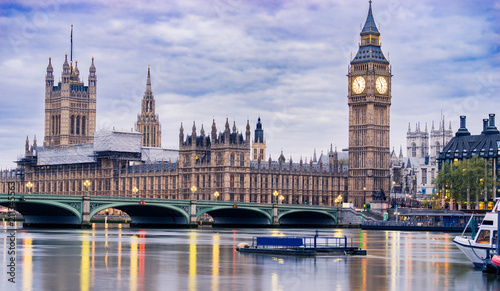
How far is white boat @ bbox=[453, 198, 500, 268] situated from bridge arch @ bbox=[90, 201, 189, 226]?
7288 centimetres

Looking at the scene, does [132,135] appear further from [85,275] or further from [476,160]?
[85,275]

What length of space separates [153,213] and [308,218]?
31973mm

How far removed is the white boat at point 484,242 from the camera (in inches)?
1944

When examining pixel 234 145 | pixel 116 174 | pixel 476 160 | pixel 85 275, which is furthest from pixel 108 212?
pixel 85 275

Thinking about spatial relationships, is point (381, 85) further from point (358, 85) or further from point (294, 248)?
point (294, 248)

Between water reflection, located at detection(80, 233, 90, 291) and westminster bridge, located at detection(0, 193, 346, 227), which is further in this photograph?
westminster bridge, located at detection(0, 193, 346, 227)

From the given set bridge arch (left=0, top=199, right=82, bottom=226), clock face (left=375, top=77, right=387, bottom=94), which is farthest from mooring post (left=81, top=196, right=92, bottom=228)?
clock face (left=375, top=77, right=387, bottom=94)

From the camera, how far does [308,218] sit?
514 ft

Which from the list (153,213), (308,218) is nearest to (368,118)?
(308,218)

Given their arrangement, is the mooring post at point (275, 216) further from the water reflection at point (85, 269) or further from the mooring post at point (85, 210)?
the water reflection at point (85, 269)

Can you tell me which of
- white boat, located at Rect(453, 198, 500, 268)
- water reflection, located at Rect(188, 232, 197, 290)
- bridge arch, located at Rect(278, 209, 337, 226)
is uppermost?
white boat, located at Rect(453, 198, 500, 268)

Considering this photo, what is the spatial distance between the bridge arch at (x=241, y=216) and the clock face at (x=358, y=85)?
4162 centimetres

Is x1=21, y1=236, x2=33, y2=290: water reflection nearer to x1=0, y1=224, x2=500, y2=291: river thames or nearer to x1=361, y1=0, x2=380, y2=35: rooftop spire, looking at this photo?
x1=0, y1=224, x2=500, y2=291: river thames

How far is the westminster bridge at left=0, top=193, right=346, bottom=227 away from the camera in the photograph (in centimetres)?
11456
